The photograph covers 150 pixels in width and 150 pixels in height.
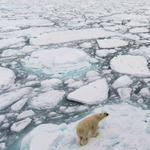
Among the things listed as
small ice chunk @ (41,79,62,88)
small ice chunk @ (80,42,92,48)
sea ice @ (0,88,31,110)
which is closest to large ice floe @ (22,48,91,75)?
small ice chunk @ (41,79,62,88)

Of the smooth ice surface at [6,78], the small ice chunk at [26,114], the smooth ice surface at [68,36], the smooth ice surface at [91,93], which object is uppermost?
the smooth ice surface at [68,36]

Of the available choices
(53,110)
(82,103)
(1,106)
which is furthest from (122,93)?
(1,106)

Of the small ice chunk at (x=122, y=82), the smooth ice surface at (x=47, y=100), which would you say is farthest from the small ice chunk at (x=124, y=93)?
the smooth ice surface at (x=47, y=100)

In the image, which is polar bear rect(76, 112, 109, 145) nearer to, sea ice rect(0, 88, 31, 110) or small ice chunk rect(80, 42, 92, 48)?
sea ice rect(0, 88, 31, 110)

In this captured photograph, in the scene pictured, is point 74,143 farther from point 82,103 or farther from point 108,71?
point 108,71

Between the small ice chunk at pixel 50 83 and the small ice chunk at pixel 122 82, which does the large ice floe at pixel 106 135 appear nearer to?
the small ice chunk at pixel 122 82

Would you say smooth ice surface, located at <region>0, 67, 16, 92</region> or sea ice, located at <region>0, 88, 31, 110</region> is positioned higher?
smooth ice surface, located at <region>0, 67, 16, 92</region>
